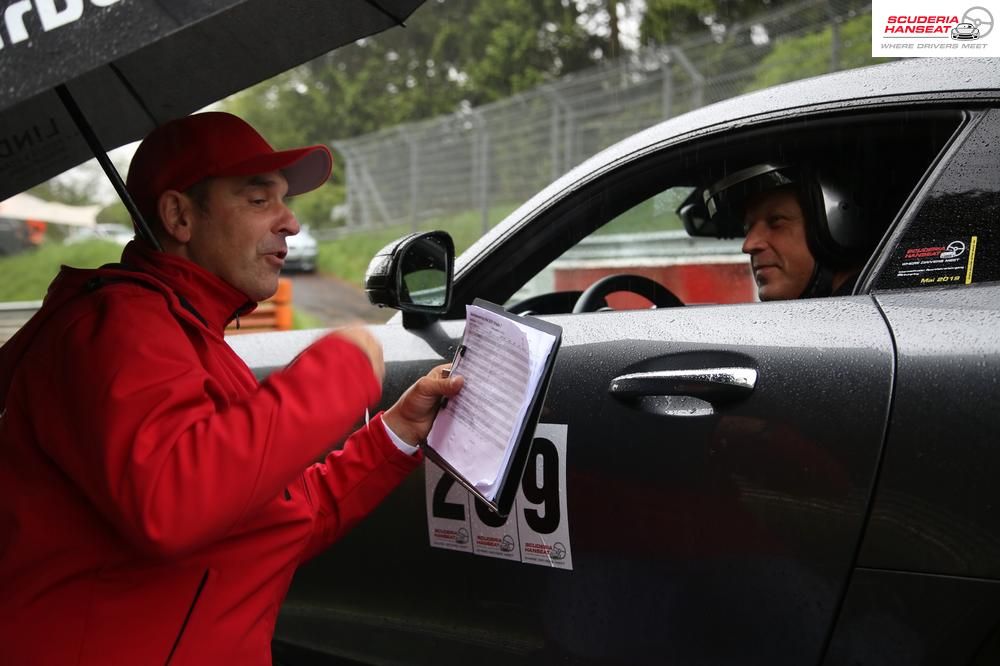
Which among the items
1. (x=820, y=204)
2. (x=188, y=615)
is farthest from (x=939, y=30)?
(x=188, y=615)

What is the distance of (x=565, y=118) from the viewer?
1280 centimetres

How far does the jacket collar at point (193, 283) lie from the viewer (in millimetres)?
1649

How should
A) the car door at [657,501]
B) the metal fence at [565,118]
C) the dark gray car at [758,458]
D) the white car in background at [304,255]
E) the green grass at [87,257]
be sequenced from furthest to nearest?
the white car in background at [304,255] → the green grass at [87,257] → the metal fence at [565,118] → the car door at [657,501] → the dark gray car at [758,458]

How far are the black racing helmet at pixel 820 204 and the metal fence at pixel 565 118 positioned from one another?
4.17 meters

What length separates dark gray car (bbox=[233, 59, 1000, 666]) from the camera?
1509 millimetres

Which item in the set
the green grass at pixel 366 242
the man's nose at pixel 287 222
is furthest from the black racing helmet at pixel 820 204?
the green grass at pixel 366 242

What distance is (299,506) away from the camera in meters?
1.75

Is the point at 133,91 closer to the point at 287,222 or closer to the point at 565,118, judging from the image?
the point at 287,222

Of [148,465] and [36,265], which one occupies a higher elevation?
[148,465]

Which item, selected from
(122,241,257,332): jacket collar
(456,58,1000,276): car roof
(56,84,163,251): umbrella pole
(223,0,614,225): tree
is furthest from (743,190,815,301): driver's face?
(223,0,614,225): tree

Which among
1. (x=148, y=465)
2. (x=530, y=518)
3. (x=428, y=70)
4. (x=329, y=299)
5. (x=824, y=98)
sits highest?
(x=428, y=70)

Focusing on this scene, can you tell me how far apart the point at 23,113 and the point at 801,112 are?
58.7 inches

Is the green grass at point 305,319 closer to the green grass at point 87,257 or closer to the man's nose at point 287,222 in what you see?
the green grass at point 87,257

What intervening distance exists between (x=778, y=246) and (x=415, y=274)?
2.78 ft
